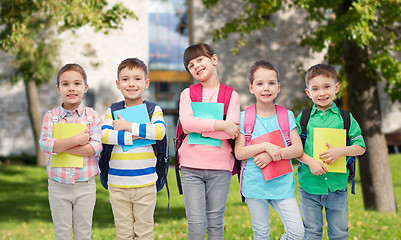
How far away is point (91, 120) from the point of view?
347 cm

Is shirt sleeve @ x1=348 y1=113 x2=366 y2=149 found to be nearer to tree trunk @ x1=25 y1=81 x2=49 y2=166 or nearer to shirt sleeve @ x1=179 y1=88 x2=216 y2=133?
shirt sleeve @ x1=179 y1=88 x2=216 y2=133

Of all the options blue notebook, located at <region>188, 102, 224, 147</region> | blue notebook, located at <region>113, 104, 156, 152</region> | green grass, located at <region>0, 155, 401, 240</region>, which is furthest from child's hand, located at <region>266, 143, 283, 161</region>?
green grass, located at <region>0, 155, 401, 240</region>

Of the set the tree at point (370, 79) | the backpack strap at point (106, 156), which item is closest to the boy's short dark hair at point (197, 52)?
the backpack strap at point (106, 156)

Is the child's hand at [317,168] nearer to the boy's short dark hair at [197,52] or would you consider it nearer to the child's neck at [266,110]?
the child's neck at [266,110]

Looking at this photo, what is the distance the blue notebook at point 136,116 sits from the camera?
3434mm

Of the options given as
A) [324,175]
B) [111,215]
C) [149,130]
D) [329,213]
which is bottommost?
[111,215]

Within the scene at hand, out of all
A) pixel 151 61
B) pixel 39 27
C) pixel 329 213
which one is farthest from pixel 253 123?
pixel 151 61

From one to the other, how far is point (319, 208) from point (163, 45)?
1516cm

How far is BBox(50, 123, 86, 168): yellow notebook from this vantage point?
3.38 meters

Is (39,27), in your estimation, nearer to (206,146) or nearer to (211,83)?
(211,83)

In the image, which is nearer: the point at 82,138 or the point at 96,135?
the point at 82,138

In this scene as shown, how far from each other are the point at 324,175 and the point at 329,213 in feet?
1.06

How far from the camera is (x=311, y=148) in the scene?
3465 mm

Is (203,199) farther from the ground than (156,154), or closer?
closer
